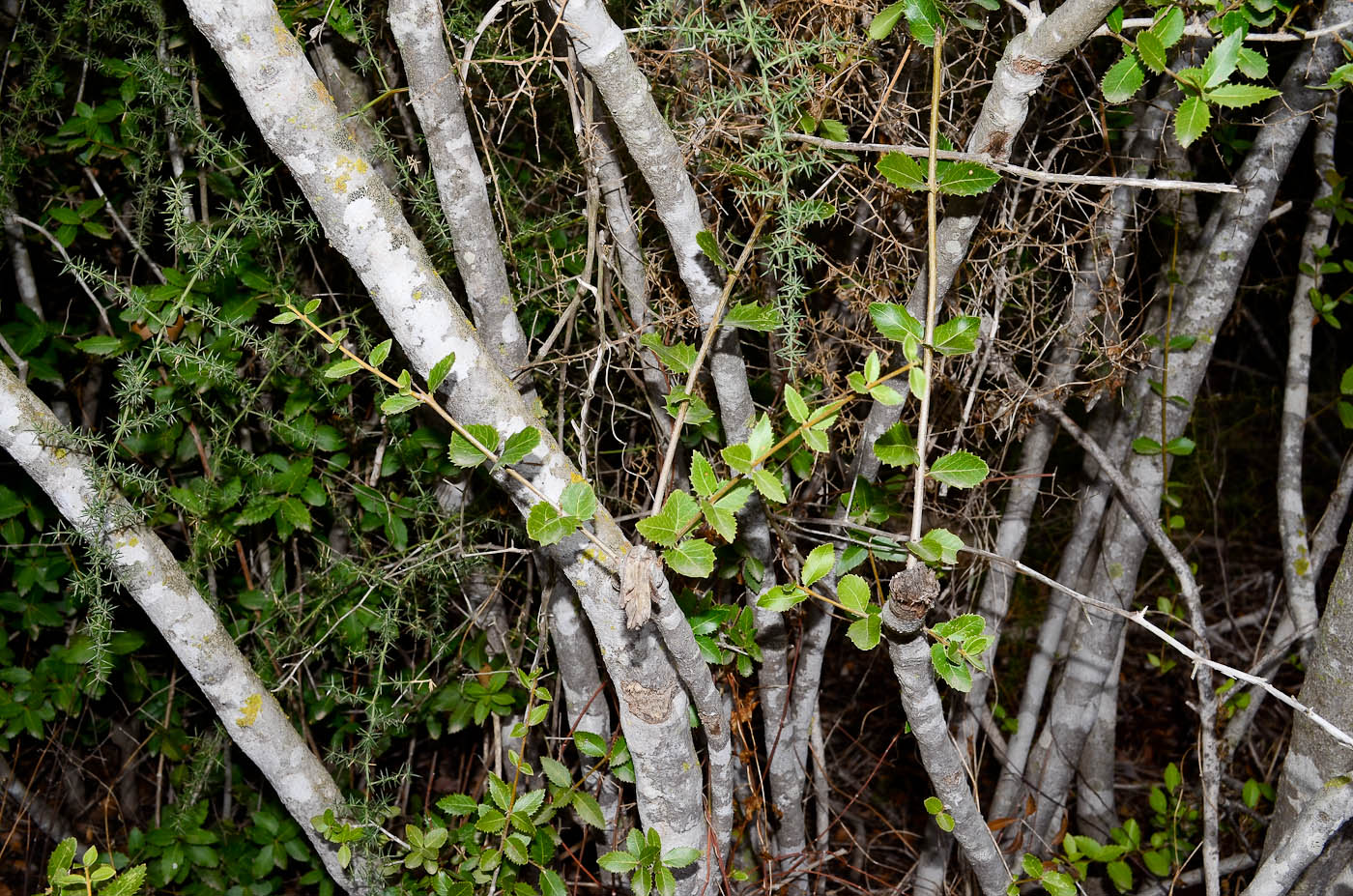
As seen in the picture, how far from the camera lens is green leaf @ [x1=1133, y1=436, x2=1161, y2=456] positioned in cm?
211

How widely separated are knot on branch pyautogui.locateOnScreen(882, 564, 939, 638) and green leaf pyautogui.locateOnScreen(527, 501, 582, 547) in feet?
1.43

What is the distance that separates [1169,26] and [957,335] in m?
0.47

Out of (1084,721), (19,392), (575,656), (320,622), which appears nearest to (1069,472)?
(1084,721)

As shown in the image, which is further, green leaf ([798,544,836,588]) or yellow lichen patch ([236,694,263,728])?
yellow lichen patch ([236,694,263,728])

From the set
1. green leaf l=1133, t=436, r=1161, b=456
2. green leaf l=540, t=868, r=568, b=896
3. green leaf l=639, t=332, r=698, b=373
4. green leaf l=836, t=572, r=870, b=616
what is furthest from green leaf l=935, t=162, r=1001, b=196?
green leaf l=540, t=868, r=568, b=896

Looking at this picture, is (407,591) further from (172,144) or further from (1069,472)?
(1069,472)

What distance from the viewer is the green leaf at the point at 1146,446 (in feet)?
6.93

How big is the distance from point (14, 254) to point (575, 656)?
159cm

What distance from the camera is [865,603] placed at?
4.17 ft

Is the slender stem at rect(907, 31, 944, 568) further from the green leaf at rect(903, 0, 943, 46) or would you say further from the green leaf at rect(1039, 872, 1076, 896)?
the green leaf at rect(1039, 872, 1076, 896)

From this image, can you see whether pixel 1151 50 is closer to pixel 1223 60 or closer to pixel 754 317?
pixel 1223 60

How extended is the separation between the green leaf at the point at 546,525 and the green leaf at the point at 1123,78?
3.00 ft

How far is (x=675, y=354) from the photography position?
142 centimetres

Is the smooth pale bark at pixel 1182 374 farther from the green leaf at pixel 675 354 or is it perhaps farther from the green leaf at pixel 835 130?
the green leaf at pixel 675 354
